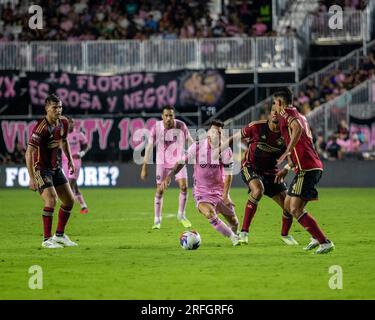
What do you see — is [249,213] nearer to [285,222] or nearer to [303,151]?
[285,222]

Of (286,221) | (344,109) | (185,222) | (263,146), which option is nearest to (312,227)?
(286,221)

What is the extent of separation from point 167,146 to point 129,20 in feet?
65.8

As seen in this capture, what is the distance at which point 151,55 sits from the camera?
38.1 metres

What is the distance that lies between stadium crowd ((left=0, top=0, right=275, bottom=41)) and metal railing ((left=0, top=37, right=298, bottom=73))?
3.38 feet

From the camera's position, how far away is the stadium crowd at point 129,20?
129 feet

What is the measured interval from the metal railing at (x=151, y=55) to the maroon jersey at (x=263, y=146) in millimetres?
20721

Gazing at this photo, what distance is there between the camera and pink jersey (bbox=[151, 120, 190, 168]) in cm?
2100

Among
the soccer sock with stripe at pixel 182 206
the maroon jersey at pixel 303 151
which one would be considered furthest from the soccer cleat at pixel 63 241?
the soccer sock with stripe at pixel 182 206

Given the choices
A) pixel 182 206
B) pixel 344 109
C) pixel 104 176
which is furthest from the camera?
pixel 104 176

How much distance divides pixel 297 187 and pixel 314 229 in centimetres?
65

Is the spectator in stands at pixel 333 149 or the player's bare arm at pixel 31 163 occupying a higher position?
the player's bare arm at pixel 31 163

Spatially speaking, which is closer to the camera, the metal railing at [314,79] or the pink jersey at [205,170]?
the pink jersey at [205,170]

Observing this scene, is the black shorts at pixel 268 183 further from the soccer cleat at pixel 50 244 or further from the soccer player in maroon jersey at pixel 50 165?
the soccer cleat at pixel 50 244
